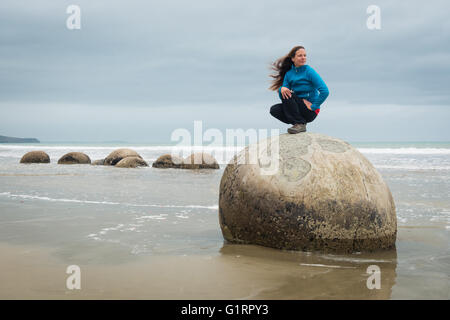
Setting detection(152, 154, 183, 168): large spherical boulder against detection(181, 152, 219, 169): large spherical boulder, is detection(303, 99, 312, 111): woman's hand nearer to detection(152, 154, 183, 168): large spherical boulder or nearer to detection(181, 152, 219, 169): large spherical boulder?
detection(181, 152, 219, 169): large spherical boulder

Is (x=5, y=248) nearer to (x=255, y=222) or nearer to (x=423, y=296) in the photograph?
(x=255, y=222)

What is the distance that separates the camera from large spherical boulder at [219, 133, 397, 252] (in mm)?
4738

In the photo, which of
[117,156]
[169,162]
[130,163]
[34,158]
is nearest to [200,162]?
[169,162]

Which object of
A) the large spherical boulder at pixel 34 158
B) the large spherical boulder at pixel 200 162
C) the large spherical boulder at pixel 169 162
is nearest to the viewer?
the large spherical boulder at pixel 200 162

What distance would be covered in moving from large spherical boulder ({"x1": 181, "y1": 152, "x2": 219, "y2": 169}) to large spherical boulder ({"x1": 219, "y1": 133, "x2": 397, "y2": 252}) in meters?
15.3

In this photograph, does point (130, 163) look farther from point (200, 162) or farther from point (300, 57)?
point (300, 57)

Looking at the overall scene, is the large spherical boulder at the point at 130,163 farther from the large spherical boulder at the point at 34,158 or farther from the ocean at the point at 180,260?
Answer: the ocean at the point at 180,260

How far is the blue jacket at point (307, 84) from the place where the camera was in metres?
5.48

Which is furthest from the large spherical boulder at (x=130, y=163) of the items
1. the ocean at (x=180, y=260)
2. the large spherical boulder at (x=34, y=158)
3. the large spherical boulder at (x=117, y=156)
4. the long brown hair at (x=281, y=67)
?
the long brown hair at (x=281, y=67)

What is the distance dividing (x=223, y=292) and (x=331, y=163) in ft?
6.76

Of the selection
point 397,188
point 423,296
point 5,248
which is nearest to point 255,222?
point 423,296

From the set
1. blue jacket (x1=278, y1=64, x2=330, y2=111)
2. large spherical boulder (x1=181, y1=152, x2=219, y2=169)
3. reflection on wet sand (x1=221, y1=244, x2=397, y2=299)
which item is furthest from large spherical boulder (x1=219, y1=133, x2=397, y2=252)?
large spherical boulder (x1=181, y1=152, x2=219, y2=169)
